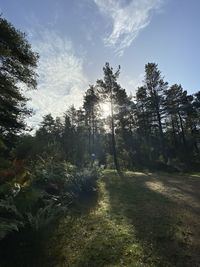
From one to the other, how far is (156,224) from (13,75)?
37.6 ft

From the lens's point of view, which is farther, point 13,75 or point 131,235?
point 13,75

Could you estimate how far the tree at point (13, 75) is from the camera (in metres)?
12.3

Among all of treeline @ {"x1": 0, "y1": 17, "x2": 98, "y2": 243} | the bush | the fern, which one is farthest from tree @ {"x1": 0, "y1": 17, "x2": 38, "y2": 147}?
the fern

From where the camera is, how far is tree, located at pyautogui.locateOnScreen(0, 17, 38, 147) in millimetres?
12344

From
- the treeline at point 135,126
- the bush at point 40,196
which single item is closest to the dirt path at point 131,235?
the bush at point 40,196

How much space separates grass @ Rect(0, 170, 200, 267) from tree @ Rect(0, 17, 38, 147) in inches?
341

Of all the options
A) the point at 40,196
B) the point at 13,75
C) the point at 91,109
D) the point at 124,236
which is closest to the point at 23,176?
the point at 40,196

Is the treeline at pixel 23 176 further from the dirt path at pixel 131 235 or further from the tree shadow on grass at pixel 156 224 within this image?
the tree shadow on grass at pixel 156 224

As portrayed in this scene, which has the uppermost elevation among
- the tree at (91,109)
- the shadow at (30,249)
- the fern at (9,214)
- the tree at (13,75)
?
the tree at (91,109)

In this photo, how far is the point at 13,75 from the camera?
1373cm

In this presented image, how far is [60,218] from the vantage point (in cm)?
626

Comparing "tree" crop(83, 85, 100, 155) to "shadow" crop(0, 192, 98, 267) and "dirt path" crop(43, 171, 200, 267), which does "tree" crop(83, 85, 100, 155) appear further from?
"shadow" crop(0, 192, 98, 267)

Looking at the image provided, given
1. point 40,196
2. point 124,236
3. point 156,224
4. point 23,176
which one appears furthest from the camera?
point 23,176

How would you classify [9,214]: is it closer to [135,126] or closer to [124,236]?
[124,236]
